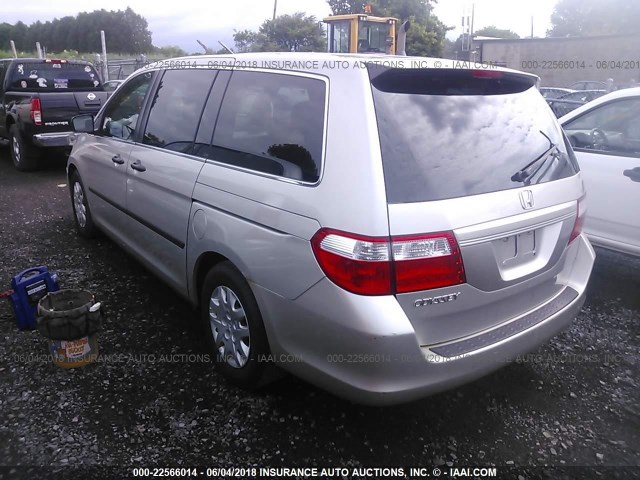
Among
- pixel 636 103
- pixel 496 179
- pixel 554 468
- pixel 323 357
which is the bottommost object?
pixel 554 468

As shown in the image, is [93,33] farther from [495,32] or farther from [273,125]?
[273,125]

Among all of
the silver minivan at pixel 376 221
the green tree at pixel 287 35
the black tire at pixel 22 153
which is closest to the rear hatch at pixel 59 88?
the black tire at pixel 22 153

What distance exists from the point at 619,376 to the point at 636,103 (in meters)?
2.37

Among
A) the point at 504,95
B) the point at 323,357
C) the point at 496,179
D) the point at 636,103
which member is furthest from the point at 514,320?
the point at 636,103

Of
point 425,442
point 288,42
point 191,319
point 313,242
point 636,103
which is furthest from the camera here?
point 288,42

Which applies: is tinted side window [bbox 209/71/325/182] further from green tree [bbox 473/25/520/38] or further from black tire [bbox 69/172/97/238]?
green tree [bbox 473/25/520/38]

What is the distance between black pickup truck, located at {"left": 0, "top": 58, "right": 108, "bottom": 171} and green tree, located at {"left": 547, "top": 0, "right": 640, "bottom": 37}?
41.6 meters

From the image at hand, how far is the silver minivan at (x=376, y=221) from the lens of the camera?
212 centimetres

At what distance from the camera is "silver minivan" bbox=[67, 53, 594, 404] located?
212 centimetres

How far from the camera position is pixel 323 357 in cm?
228

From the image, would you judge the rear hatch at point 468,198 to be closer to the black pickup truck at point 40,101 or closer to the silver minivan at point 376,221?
the silver minivan at point 376,221

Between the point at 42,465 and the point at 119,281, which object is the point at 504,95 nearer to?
the point at 42,465

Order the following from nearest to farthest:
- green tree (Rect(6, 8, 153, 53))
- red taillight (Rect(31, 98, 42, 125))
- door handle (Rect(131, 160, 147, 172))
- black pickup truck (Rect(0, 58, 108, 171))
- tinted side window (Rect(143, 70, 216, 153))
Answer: tinted side window (Rect(143, 70, 216, 153)) < door handle (Rect(131, 160, 147, 172)) < red taillight (Rect(31, 98, 42, 125)) < black pickup truck (Rect(0, 58, 108, 171)) < green tree (Rect(6, 8, 153, 53))

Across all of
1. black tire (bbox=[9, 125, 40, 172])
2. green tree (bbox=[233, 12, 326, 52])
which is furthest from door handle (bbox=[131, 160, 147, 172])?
green tree (bbox=[233, 12, 326, 52])
